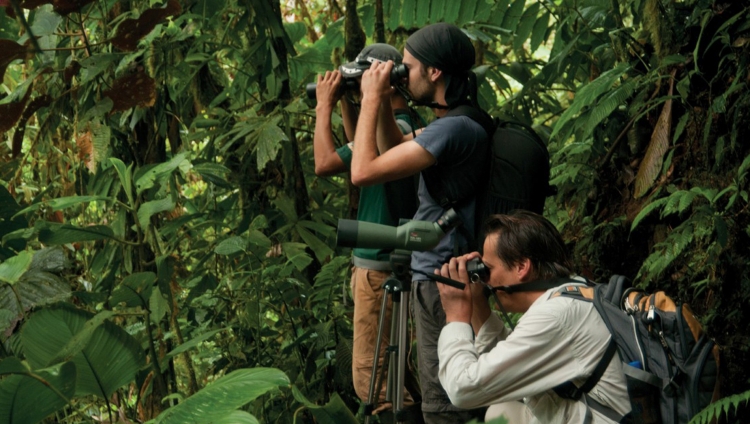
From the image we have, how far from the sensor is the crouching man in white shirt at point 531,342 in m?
2.38

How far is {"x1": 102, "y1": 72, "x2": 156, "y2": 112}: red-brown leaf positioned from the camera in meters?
3.72

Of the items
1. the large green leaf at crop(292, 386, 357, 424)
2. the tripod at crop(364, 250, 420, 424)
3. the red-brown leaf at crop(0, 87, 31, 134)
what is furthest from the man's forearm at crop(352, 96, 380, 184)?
the red-brown leaf at crop(0, 87, 31, 134)

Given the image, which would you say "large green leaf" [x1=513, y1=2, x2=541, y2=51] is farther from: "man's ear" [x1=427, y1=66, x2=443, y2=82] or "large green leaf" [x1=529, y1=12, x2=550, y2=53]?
"man's ear" [x1=427, y1=66, x2=443, y2=82]

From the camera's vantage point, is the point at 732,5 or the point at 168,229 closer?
the point at 732,5

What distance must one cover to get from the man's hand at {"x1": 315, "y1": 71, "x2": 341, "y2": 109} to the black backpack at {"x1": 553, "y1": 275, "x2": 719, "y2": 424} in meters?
Answer: 1.60

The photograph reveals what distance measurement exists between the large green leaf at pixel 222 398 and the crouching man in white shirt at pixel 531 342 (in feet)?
2.33

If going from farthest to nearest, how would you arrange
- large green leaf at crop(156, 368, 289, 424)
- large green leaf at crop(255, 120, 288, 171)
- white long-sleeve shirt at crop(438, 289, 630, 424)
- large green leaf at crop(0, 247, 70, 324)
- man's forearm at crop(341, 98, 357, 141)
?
large green leaf at crop(255, 120, 288, 171) < man's forearm at crop(341, 98, 357, 141) < large green leaf at crop(0, 247, 70, 324) < white long-sleeve shirt at crop(438, 289, 630, 424) < large green leaf at crop(156, 368, 289, 424)

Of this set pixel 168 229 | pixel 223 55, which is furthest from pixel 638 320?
pixel 223 55

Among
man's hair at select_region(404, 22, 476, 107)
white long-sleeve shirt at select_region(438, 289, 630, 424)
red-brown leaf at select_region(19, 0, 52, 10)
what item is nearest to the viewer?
white long-sleeve shirt at select_region(438, 289, 630, 424)

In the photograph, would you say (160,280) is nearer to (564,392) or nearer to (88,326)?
(88,326)

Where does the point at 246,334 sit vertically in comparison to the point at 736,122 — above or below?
below

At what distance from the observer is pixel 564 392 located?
2.42 metres

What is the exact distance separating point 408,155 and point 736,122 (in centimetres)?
147

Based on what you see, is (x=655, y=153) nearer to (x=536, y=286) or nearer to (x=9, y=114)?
(x=536, y=286)
